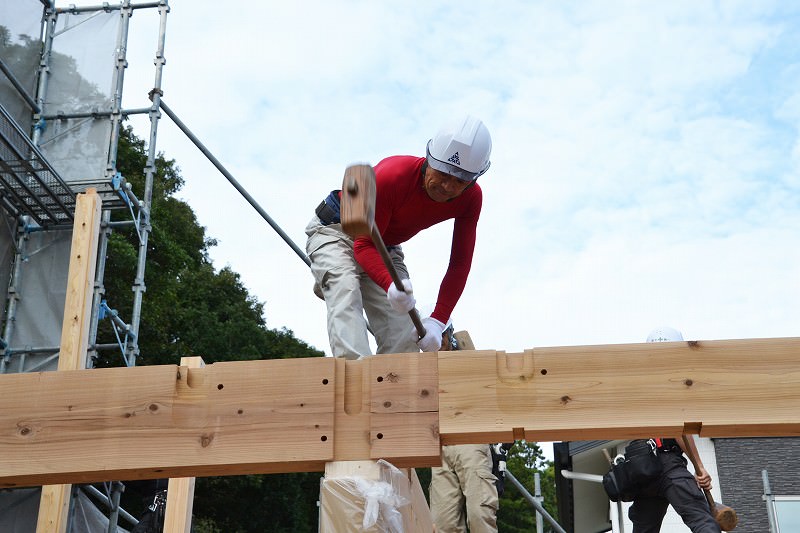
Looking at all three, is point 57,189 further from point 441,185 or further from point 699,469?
point 699,469

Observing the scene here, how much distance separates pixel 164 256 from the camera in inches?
843

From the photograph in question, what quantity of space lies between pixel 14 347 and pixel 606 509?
21.0ft

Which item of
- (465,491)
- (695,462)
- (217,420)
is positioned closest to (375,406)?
(217,420)

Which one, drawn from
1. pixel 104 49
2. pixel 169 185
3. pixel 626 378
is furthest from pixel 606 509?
pixel 169 185

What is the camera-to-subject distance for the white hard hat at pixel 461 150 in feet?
12.8

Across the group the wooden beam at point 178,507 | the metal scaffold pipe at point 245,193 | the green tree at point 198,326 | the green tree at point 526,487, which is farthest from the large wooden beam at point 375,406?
the green tree at point 526,487

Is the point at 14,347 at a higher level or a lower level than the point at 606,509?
higher

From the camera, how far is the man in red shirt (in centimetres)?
390

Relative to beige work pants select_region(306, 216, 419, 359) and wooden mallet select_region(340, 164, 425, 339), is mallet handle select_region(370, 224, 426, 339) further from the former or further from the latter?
beige work pants select_region(306, 216, 419, 359)

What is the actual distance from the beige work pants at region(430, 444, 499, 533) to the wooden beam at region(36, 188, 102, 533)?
2822 millimetres

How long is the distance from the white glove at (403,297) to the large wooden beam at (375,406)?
2.39ft

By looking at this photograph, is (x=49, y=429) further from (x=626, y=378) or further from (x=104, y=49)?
(x=104, y=49)

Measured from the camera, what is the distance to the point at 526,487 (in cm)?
3444

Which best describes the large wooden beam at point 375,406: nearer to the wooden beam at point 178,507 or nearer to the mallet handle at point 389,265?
the mallet handle at point 389,265
